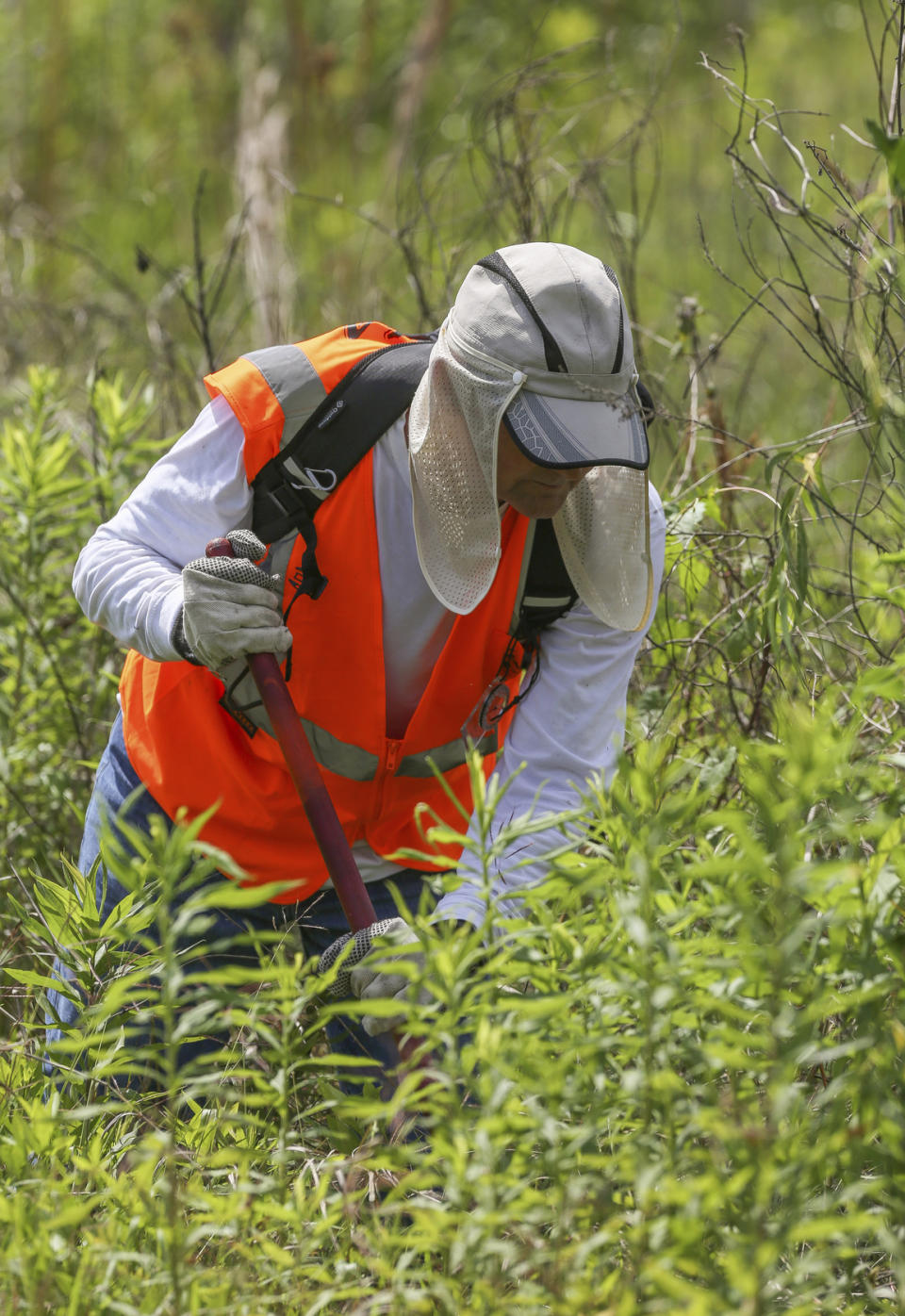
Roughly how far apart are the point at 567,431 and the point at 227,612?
63cm

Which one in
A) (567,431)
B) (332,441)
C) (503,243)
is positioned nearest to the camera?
(567,431)

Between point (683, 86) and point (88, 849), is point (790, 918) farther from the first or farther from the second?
point (683, 86)

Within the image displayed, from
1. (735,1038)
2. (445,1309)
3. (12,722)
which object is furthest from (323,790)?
(12,722)

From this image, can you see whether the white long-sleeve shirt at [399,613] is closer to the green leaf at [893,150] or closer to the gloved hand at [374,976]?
the gloved hand at [374,976]

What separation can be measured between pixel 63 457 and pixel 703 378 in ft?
5.95

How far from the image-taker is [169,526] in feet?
7.55

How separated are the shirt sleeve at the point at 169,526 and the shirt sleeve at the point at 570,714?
651 mm

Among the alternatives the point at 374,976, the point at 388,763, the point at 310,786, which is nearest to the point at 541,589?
the point at 388,763

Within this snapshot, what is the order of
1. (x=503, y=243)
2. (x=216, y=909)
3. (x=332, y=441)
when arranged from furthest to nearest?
(x=503, y=243) → (x=216, y=909) → (x=332, y=441)

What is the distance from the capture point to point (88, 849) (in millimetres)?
2506

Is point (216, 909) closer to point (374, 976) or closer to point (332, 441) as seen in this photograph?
point (374, 976)

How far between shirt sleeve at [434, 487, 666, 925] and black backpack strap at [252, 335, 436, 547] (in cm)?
52

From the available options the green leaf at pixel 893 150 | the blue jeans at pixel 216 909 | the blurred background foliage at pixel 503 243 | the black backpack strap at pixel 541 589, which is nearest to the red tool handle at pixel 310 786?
the blue jeans at pixel 216 909

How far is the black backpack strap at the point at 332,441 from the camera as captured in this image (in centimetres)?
226
